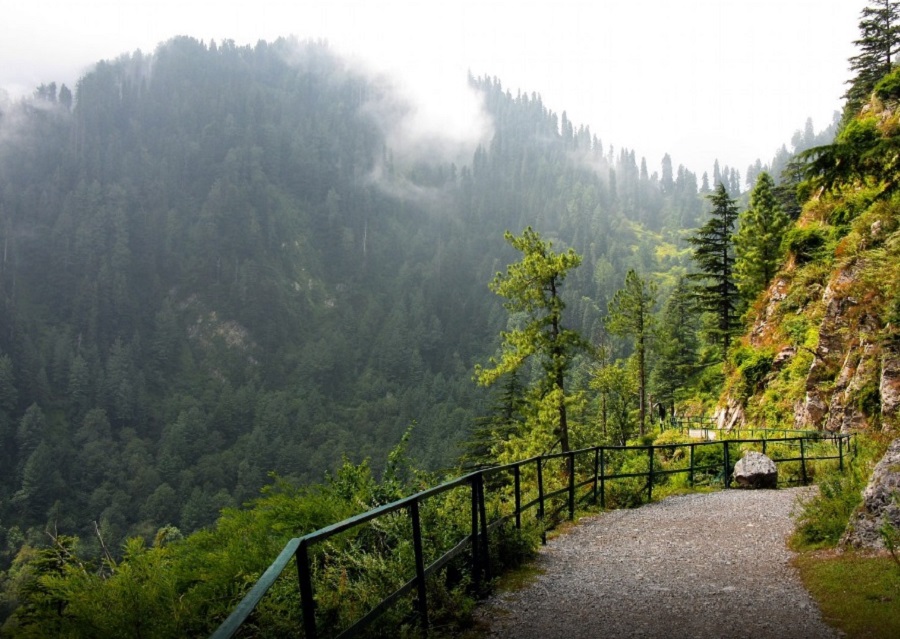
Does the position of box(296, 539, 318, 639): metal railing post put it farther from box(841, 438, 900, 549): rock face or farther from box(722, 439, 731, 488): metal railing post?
box(722, 439, 731, 488): metal railing post

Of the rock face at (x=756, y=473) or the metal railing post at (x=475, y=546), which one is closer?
the metal railing post at (x=475, y=546)

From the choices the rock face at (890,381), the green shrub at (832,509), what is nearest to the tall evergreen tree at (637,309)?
the rock face at (890,381)

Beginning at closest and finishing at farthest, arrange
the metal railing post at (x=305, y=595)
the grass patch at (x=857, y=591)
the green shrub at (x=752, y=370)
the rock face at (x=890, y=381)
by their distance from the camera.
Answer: the metal railing post at (x=305, y=595)
the grass patch at (x=857, y=591)
the rock face at (x=890, y=381)
the green shrub at (x=752, y=370)

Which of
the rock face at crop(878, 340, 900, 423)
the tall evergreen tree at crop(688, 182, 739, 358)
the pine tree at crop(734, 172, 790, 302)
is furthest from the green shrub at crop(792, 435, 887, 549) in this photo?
the tall evergreen tree at crop(688, 182, 739, 358)

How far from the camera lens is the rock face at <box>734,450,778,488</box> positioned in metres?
15.2

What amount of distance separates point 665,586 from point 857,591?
1844 millimetres

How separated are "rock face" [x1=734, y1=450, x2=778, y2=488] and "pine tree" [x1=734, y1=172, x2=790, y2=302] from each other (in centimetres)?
2195

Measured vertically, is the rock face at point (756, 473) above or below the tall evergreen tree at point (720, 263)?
below

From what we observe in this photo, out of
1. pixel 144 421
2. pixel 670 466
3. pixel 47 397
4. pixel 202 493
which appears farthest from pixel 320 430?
pixel 670 466

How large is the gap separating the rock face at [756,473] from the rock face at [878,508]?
27.4 ft

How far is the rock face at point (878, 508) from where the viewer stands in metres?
6.54

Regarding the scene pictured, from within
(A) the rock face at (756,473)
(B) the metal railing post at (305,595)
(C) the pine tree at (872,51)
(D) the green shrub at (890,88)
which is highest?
(C) the pine tree at (872,51)

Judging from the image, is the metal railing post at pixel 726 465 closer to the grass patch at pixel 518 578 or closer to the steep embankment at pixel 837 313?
the steep embankment at pixel 837 313

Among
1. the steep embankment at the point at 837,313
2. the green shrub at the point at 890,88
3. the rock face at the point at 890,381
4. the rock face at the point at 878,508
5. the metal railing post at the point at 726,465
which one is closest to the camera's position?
the rock face at the point at 878,508
